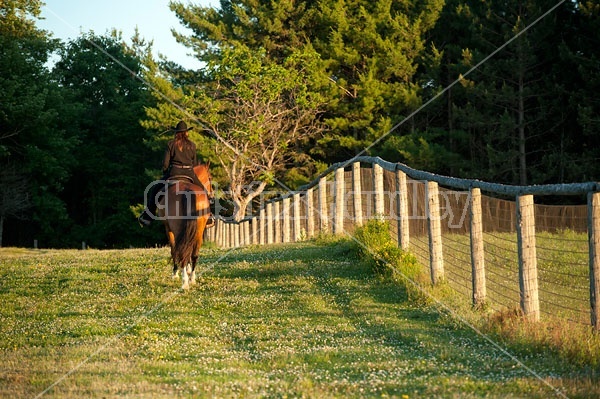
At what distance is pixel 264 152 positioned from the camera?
4478 centimetres

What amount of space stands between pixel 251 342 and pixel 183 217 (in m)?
6.04

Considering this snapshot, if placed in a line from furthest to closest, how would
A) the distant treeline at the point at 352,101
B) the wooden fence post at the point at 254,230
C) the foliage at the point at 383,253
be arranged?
the distant treeline at the point at 352,101
the wooden fence post at the point at 254,230
the foliage at the point at 383,253

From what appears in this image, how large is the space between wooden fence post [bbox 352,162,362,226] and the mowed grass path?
2612 millimetres

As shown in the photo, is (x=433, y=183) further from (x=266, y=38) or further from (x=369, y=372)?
(x=266, y=38)

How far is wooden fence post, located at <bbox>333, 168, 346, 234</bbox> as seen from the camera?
20.8 metres

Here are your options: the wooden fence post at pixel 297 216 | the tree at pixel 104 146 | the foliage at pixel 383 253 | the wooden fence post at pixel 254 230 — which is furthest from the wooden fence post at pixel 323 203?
the tree at pixel 104 146

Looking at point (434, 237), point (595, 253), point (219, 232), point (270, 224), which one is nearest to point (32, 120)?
point (219, 232)

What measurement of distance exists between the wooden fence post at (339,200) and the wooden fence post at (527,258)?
10.8 m

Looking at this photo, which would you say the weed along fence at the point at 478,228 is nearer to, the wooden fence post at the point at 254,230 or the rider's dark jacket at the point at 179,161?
the wooden fence post at the point at 254,230

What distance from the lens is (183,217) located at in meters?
15.5

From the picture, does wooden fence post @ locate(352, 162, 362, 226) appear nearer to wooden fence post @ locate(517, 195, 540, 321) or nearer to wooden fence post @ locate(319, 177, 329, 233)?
wooden fence post @ locate(319, 177, 329, 233)

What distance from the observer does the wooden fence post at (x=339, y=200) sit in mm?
20797

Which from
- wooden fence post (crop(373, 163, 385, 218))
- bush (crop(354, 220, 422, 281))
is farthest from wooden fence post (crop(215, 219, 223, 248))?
bush (crop(354, 220, 422, 281))

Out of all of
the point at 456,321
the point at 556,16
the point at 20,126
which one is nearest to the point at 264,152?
the point at 556,16
